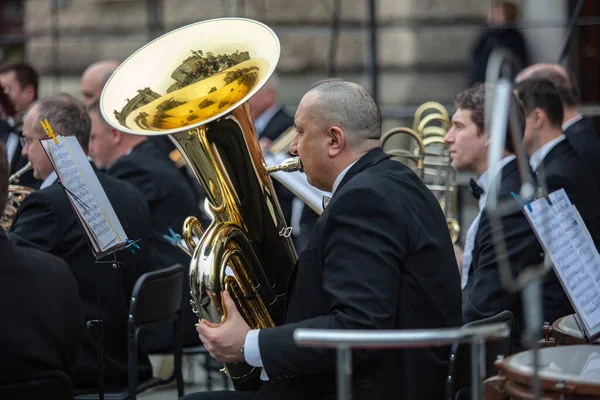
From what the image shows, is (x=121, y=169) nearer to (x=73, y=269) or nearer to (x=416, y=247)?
(x=73, y=269)

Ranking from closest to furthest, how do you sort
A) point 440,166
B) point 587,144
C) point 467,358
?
point 467,358 → point 587,144 → point 440,166

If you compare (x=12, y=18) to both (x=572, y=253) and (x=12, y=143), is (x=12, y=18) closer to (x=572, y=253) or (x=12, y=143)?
(x=12, y=143)

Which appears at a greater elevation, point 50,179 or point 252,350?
point 50,179

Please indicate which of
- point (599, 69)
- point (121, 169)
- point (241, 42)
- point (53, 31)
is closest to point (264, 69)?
point (241, 42)

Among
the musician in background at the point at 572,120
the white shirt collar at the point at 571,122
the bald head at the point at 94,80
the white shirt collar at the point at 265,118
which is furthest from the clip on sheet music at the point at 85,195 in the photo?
the white shirt collar at the point at 265,118

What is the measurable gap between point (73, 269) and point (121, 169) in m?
1.06

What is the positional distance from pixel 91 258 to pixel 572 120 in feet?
8.50

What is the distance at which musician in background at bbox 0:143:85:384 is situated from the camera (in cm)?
317

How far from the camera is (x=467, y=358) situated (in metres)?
2.84

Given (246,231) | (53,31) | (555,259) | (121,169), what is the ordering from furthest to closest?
1. (53,31)
2. (121,169)
3. (246,231)
4. (555,259)

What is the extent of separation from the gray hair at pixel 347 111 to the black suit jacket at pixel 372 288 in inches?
2.8

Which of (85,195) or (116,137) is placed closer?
(85,195)

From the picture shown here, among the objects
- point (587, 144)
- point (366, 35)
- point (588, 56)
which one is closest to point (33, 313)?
point (587, 144)

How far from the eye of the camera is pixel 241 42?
3.41m
